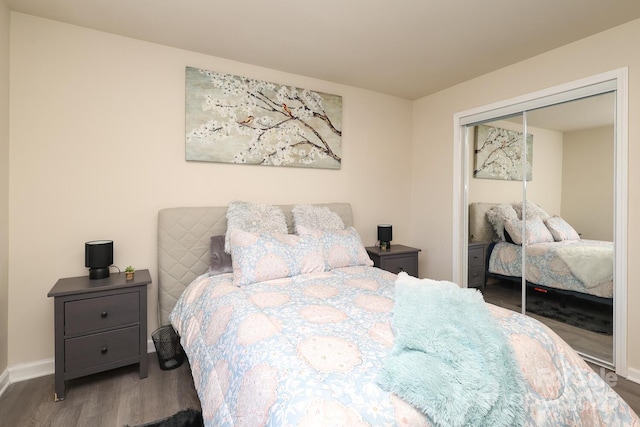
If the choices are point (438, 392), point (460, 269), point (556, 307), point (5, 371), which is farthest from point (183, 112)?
point (556, 307)

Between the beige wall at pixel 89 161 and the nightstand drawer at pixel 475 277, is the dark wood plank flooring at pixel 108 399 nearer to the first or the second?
the beige wall at pixel 89 161

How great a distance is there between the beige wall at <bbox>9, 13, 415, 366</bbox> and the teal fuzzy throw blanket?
82.9 inches

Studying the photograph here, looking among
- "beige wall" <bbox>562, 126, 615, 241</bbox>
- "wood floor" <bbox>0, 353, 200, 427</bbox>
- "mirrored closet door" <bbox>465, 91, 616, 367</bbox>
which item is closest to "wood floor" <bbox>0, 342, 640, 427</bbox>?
"wood floor" <bbox>0, 353, 200, 427</bbox>

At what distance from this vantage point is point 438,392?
97 centimetres

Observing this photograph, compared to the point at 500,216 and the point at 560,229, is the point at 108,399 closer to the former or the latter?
the point at 500,216

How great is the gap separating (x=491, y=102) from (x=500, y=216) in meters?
1.10

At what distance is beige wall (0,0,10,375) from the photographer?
2041mm

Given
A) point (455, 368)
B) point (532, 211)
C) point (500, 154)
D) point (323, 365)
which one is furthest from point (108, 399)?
point (500, 154)

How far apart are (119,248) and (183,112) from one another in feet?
3.94

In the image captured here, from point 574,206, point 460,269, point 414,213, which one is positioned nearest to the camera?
point 574,206

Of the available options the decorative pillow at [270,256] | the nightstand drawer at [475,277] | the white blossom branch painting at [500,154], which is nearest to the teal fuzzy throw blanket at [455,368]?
the decorative pillow at [270,256]

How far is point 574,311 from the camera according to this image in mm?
2637

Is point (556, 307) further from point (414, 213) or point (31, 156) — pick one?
point (31, 156)

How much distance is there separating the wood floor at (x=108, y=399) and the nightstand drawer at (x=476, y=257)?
1.25 meters
